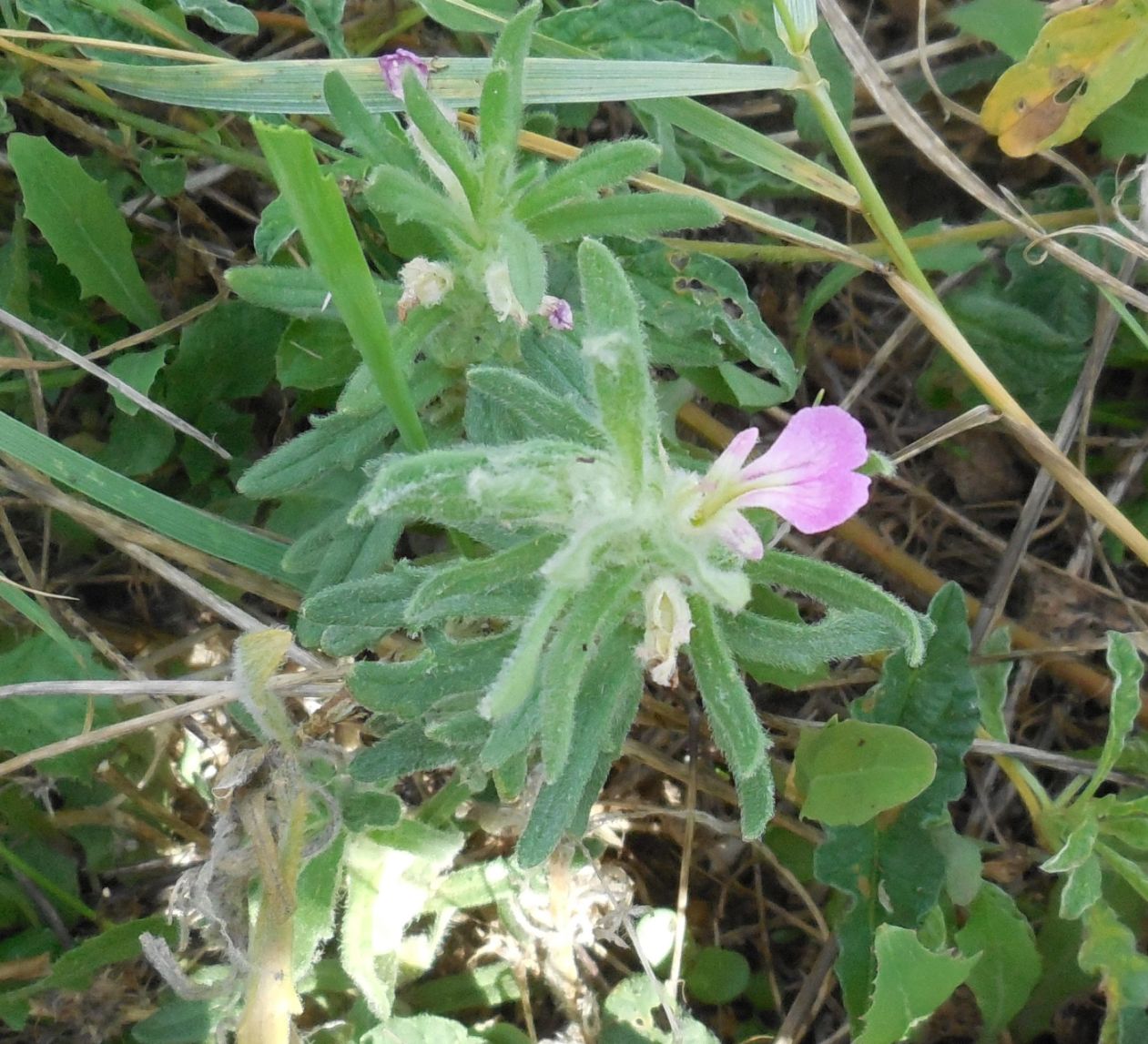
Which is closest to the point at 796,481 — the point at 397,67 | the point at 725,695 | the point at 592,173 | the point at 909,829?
the point at 725,695

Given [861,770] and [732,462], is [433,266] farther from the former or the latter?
[861,770]

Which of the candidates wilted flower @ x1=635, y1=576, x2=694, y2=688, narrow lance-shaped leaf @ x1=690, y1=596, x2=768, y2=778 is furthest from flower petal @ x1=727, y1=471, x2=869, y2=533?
narrow lance-shaped leaf @ x1=690, y1=596, x2=768, y2=778

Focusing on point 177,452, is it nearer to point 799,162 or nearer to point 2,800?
point 2,800

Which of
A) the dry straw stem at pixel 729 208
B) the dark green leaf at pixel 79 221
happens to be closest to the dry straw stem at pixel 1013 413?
the dry straw stem at pixel 729 208

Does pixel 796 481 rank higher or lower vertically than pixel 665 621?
higher

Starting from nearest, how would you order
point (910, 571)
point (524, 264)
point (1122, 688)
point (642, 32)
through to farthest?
point (524, 264) → point (1122, 688) → point (642, 32) → point (910, 571)

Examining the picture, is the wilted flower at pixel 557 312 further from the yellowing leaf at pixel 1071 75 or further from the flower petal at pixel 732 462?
the yellowing leaf at pixel 1071 75
